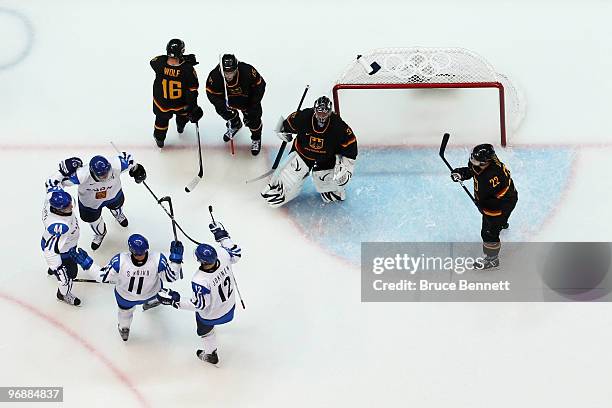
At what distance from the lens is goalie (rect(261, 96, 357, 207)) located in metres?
6.25

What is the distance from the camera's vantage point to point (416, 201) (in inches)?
263

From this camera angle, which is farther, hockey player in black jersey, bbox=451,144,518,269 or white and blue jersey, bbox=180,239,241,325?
hockey player in black jersey, bbox=451,144,518,269

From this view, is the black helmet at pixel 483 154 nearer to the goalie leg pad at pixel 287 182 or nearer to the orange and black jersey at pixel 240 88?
the goalie leg pad at pixel 287 182

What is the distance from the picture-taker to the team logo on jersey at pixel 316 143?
630cm

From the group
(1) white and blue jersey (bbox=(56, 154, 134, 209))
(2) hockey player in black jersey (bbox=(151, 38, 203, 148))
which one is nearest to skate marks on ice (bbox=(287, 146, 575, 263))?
(2) hockey player in black jersey (bbox=(151, 38, 203, 148))

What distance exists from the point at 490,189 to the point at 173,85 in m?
1.80

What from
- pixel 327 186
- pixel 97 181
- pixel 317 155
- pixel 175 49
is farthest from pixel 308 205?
pixel 97 181

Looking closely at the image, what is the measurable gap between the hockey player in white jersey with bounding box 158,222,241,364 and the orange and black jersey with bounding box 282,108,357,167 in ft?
2.50

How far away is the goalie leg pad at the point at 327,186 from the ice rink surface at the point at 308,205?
0.20 feet

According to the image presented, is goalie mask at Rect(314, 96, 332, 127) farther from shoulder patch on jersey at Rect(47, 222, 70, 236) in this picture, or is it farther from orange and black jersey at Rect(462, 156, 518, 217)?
shoulder patch on jersey at Rect(47, 222, 70, 236)

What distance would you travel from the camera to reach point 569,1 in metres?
7.67

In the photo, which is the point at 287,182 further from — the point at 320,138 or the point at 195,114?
the point at 195,114

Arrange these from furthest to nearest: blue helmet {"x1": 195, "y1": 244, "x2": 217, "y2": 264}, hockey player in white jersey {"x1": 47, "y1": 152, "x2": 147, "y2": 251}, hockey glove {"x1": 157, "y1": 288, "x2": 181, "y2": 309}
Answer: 1. hockey player in white jersey {"x1": 47, "y1": 152, "x2": 147, "y2": 251}
2. hockey glove {"x1": 157, "y1": 288, "x2": 181, "y2": 309}
3. blue helmet {"x1": 195, "y1": 244, "x2": 217, "y2": 264}

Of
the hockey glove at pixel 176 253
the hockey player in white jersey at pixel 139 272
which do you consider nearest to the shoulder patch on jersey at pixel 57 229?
the hockey player in white jersey at pixel 139 272
